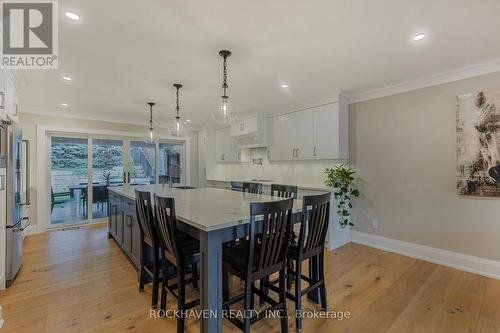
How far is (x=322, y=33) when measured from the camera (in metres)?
2.13

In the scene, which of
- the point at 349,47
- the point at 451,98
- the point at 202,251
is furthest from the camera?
the point at 451,98

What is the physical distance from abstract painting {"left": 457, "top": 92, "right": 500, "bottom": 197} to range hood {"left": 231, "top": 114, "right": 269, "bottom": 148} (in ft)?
10.1

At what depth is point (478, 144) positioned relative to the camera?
284 cm

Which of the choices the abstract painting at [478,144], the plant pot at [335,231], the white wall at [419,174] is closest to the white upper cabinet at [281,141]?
the white wall at [419,174]

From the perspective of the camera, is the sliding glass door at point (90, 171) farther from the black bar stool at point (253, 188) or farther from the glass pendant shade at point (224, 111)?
the glass pendant shade at point (224, 111)

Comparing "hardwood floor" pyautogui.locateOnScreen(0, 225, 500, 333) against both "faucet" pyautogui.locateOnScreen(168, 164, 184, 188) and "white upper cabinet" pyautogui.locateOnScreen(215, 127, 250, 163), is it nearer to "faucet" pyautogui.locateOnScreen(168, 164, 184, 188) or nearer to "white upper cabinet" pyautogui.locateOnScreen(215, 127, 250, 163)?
"faucet" pyautogui.locateOnScreen(168, 164, 184, 188)

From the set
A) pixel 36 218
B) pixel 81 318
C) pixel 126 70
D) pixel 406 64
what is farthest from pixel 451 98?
pixel 36 218

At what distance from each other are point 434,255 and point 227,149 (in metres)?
4.43

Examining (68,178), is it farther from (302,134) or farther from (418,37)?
(418,37)

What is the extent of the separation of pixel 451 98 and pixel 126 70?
13.3ft

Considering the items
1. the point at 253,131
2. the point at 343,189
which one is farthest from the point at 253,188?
the point at 253,131

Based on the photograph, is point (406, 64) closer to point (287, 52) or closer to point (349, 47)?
point (349, 47)

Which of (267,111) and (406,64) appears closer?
(406,64)

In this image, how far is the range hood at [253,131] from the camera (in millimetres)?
5008
